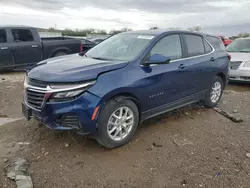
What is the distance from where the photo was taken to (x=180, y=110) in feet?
17.4

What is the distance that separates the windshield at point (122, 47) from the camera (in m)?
3.90

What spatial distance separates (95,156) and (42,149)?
2.63 feet

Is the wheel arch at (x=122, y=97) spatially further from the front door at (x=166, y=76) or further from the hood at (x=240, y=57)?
the hood at (x=240, y=57)

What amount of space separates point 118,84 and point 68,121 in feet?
2.67

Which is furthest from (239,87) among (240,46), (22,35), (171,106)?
(22,35)

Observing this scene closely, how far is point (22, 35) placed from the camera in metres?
9.10

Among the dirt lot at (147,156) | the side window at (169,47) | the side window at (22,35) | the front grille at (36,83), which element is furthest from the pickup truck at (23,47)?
the side window at (169,47)

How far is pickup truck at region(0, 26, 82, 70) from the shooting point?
868 cm

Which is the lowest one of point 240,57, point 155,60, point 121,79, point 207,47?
point 240,57

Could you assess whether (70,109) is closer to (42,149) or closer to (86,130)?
(86,130)

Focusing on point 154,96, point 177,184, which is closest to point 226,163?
point 177,184

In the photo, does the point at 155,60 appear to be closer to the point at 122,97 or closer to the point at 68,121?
the point at 122,97

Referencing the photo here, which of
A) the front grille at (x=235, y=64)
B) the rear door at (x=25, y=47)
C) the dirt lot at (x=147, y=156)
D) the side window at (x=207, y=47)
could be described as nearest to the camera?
the dirt lot at (x=147, y=156)

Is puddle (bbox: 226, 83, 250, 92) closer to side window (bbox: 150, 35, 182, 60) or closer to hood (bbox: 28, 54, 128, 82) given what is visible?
side window (bbox: 150, 35, 182, 60)
